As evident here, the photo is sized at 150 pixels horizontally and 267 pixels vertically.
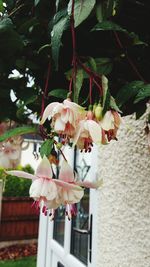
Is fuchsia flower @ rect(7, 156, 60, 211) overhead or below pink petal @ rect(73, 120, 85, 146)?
below

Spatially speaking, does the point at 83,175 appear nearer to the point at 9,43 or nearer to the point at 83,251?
the point at 83,251

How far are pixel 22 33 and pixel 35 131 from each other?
22 cm

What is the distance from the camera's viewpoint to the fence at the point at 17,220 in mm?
5789

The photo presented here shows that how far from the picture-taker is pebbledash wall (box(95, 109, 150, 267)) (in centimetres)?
90

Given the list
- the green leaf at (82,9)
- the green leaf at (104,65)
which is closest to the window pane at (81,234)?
the green leaf at (104,65)

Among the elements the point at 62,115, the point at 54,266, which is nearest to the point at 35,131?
the point at 62,115

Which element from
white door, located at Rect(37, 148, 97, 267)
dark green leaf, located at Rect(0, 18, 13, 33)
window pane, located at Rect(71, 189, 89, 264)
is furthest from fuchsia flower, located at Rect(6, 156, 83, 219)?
window pane, located at Rect(71, 189, 89, 264)

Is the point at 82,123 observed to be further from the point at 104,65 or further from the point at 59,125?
the point at 104,65

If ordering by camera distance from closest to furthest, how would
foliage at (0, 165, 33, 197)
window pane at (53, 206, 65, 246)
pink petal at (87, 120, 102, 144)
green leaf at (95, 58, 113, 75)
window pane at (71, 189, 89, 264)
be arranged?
pink petal at (87, 120, 102, 144), green leaf at (95, 58, 113, 75), window pane at (71, 189, 89, 264), window pane at (53, 206, 65, 246), foliage at (0, 165, 33, 197)

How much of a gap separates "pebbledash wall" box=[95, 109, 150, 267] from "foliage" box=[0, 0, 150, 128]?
347 millimetres

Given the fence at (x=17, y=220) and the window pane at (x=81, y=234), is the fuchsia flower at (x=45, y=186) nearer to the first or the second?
the window pane at (x=81, y=234)

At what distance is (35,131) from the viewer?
430 millimetres

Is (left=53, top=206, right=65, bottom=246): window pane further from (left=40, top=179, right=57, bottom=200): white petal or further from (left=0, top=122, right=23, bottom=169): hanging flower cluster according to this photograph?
(left=40, top=179, right=57, bottom=200): white petal

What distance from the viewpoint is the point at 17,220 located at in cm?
594
